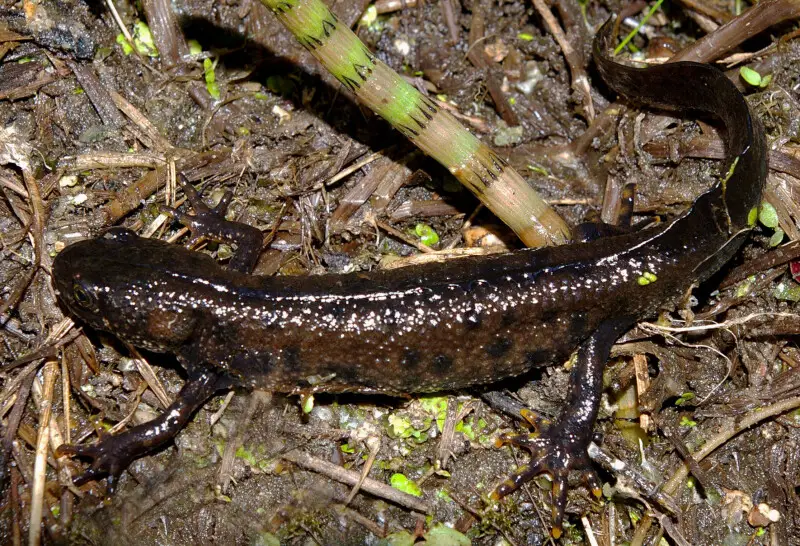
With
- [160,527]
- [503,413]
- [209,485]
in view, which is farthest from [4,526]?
[503,413]

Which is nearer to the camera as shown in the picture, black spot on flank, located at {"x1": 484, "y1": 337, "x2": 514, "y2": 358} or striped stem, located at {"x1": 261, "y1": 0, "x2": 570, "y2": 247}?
striped stem, located at {"x1": 261, "y1": 0, "x2": 570, "y2": 247}

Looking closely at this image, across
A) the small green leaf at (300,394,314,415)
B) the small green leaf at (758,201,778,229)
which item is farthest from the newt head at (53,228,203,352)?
the small green leaf at (758,201,778,229)

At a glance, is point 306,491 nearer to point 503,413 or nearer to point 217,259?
point 503,413

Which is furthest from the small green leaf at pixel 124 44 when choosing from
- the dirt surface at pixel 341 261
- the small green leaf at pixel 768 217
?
the small green leaf at pixel 768 217

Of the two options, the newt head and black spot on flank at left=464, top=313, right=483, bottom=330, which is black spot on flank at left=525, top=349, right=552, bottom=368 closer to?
black spot on flank at left=464, top=313, right=483, bottom=330

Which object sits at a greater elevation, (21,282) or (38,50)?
(38,50)

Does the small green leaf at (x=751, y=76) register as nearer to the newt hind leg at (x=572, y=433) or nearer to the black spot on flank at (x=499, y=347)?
the newt hind leg at (x=572, y=433)
